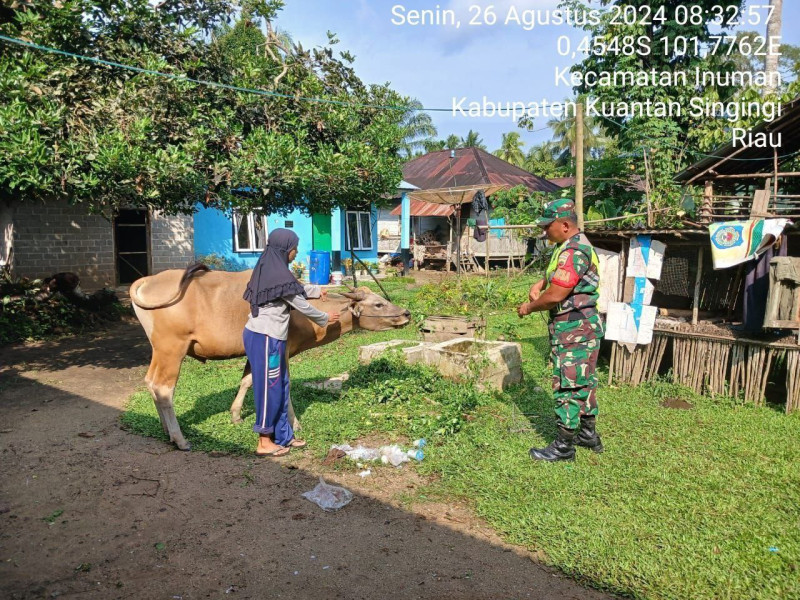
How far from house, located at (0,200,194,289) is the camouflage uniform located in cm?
1004

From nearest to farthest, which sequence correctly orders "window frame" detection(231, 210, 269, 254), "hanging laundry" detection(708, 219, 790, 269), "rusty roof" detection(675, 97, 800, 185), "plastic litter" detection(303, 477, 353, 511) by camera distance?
1. "plastic litter" detection(303, 477, 353, 511)
2. "hanging laundry" detection(708, 219, 790, 269)
3. "rusty roof" detection(675, 97, 800, 185)
4. "window frame" detection(231, 210, 269, 254)

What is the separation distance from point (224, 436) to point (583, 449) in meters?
3.26

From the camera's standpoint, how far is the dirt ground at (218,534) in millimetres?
3182

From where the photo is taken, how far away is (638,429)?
5.64m

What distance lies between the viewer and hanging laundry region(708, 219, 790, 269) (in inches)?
247

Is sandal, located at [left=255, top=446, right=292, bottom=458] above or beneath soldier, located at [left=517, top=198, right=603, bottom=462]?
beneath

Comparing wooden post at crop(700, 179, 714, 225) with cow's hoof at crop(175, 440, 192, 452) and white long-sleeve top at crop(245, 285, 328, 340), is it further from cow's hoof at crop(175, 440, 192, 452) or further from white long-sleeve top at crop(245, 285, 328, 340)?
cow's hoof at crop(175, 440, 192, 452)

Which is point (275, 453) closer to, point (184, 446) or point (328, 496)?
point (184, 446)

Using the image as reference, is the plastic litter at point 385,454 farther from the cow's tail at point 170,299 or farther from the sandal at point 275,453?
the cow's tail at point 170,299

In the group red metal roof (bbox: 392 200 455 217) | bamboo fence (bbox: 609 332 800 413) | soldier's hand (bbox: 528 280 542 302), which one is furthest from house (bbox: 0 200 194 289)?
red metal roof (bbox: 392 200 455 217)

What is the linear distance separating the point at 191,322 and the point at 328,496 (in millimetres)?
2129

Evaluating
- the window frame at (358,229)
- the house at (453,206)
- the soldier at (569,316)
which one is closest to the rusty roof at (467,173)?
the house at (453,206)

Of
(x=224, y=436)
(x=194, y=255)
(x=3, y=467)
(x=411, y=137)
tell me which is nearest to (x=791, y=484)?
(x=224, y=436)

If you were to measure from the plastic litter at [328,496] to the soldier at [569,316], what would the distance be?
1.62 meters
